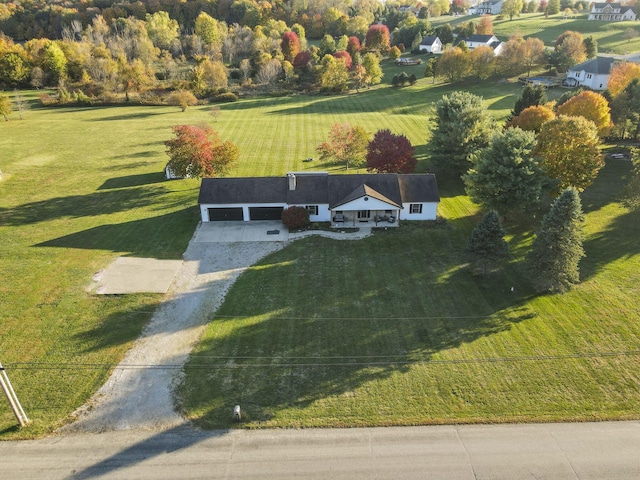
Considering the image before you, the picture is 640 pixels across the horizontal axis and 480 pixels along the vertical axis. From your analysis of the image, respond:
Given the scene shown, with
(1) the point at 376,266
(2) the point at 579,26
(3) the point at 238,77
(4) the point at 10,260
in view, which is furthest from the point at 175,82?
(2) the point at 579,26

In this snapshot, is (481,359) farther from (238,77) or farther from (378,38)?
(378,38)

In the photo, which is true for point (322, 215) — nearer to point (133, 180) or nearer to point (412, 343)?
point (412, 343)

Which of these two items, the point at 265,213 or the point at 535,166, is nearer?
the point at 535,166

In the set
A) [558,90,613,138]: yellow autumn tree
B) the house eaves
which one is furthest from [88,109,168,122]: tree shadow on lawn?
[558,90,613,138]: yellow autumn tree

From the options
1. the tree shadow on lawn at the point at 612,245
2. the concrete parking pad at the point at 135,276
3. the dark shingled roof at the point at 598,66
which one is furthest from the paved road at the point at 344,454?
the dark shingled roof at the point at 598,66

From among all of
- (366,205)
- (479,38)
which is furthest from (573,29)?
(366,205)

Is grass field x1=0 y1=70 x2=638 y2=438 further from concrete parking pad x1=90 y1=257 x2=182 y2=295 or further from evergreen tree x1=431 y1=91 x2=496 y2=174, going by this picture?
evergreen tree x1=431 y1=91 x2=496 y2=174

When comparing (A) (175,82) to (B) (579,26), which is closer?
(A) (175,82)
